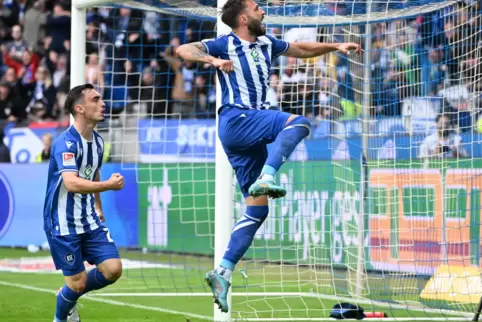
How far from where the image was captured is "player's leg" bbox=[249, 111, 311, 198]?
6.79 m

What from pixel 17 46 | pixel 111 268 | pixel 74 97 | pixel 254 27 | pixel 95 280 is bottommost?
pixel 95 280

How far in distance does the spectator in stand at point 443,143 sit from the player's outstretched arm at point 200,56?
409 centimetres

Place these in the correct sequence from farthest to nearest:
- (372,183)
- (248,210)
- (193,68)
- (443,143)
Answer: (193,68) < (372,183) < (443,143) < (248,210)

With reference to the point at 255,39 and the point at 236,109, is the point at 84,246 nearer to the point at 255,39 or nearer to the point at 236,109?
the point at 236,109

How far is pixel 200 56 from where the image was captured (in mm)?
7270

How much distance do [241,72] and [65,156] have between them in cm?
149

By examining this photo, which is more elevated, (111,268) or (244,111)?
(244,111)

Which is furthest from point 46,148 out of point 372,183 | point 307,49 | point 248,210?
point 248,210

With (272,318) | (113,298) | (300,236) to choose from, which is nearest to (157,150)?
(300,236)

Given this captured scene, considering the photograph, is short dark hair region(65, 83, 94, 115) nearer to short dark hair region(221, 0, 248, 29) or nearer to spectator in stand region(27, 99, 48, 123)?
short dark hair region(221, 0, 248, 29)

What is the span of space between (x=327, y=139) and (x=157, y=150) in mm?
3706

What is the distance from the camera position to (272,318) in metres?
9.47

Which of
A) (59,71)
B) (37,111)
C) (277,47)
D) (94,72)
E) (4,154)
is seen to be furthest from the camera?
(59,71)

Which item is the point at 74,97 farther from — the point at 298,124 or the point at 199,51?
the point at 298,124
